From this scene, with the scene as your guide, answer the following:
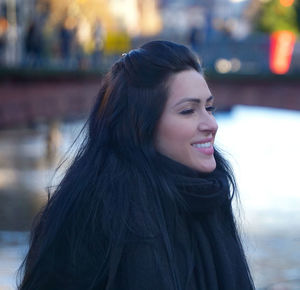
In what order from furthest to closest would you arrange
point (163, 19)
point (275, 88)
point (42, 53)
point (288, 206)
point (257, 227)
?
point (163, 19), point (42, 53), point (275, 88), point (288, 206), point (257, 227)

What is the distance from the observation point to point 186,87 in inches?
95.7

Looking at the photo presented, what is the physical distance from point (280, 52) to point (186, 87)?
24.3 m

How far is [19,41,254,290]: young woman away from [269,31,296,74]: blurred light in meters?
22.1

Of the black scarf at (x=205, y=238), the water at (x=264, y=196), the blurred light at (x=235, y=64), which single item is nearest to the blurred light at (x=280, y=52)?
the blurred light at (x=235, y=64)

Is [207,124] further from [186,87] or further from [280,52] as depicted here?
[280,52]

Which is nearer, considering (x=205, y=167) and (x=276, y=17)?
(x=205, y=167)

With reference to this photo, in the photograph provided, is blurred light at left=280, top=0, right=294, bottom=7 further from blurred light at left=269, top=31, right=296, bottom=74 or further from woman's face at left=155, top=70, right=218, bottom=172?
woman's face at left=155, top=70, right=218, bottom=172

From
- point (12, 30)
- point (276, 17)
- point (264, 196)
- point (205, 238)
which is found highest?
point (205, 238)

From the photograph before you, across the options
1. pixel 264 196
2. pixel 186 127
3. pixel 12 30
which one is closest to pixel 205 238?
pixel 186 127

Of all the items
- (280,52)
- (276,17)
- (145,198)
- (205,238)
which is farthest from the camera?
(276,17)

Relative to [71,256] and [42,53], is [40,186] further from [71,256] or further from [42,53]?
[71,256]

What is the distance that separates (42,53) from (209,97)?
78.6ft

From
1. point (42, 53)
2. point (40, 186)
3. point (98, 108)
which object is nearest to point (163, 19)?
point (42, 53)

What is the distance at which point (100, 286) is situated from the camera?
7.38 ft
